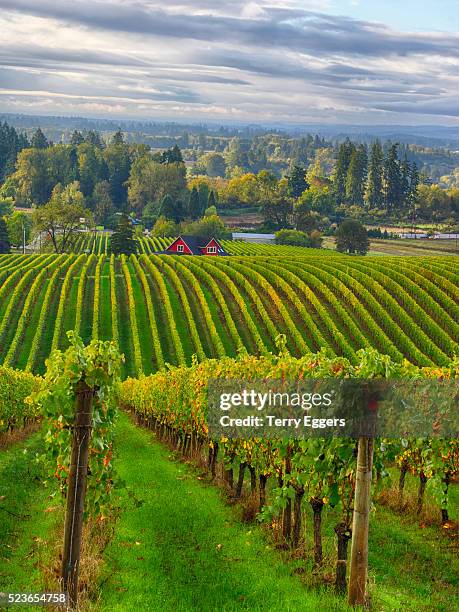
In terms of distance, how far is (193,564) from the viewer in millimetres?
13578

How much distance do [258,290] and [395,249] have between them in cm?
8094

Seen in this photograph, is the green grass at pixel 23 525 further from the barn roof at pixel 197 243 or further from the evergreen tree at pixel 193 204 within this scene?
the evergreen tree at pixel 193 204

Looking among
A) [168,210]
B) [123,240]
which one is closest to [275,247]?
[123,240]

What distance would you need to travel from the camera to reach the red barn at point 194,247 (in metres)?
125

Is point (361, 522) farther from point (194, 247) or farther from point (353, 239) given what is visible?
point (353, 239)

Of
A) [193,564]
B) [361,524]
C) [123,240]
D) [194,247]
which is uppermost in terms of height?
[361,524]

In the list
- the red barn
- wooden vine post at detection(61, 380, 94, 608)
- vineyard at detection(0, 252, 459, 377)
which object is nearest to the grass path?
wooden vine post at detection(61, 380, 94, 608)

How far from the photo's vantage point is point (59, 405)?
11453 mm

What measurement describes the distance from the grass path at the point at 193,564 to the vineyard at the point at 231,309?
3459 centimetres

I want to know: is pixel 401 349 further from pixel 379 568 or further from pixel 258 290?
pixel 379 568

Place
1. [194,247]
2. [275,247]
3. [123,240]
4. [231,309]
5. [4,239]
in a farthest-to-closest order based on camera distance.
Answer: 1. [275,247]
2. [4,239]
3. [194,247]
4. [123,240]
5. [231,309]

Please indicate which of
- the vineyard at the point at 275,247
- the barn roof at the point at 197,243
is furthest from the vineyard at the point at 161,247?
the barn roof at the point at 197,243

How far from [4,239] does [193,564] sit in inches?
5028

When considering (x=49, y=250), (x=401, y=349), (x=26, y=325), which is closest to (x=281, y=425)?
(x=401, y=349)
